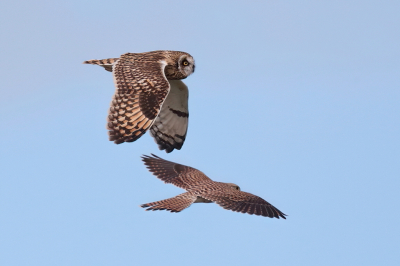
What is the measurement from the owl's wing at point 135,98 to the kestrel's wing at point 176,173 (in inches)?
125

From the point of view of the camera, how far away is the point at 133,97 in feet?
47.0

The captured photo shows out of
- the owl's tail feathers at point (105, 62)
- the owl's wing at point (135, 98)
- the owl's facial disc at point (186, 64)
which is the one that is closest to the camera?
the owl's wing at point (135, 98)

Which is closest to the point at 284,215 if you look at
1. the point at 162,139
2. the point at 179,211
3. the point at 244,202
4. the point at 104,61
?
the point at 244,202

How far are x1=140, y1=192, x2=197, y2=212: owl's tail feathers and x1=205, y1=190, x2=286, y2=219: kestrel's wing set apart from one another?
1.26 feet

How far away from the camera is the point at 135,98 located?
46.9 feet

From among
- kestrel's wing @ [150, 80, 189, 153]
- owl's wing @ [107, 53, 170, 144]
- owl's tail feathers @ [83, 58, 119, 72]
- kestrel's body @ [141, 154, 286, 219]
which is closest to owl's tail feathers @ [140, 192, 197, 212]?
kestrel's body @ [141, 154, 286, 219]

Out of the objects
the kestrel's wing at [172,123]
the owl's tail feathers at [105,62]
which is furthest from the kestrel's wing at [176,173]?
the owl's tail feathers at [105,62]

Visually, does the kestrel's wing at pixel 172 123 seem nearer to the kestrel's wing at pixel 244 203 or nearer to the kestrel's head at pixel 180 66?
the kestrel's head at pixel 180 66

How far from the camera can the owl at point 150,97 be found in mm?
13898

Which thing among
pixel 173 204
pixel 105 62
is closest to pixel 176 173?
pixel 173 204

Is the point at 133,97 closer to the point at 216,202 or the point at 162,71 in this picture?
the point at 162,71

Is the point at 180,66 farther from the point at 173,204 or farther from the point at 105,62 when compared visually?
the point at 173,204

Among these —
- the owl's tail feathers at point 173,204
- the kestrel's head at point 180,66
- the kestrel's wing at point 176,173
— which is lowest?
the owl's tail feathers at point 173,204

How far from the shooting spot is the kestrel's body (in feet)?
51.2
